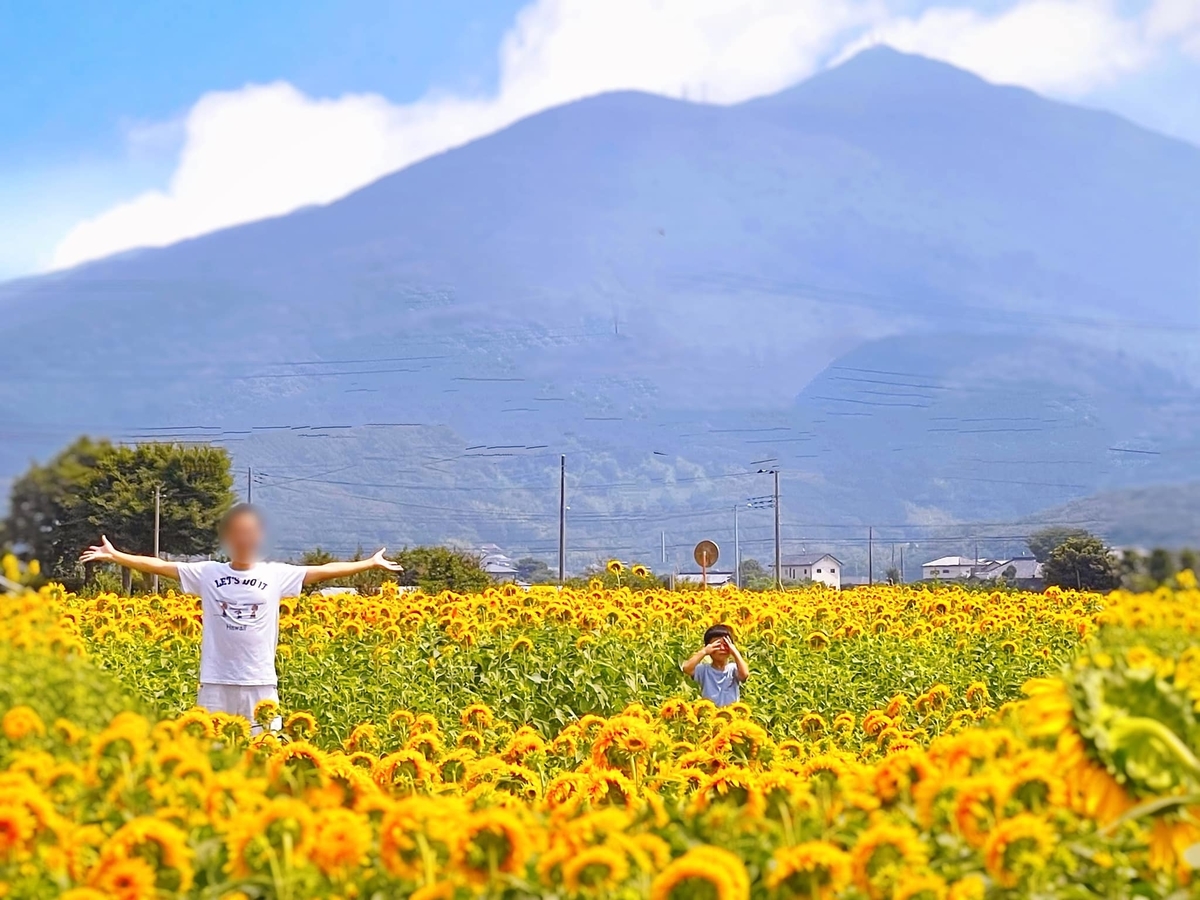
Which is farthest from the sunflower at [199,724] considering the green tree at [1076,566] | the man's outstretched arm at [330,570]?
the green tree at [1076,566]

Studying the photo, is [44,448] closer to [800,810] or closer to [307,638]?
[307,638]

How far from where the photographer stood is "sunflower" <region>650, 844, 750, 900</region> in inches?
113

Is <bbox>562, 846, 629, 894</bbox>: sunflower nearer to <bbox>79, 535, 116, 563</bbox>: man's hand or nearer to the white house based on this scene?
<bbox>79, 535, 116, 563</bbox>: man's hand

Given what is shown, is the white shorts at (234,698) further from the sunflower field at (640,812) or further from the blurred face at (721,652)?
the blurred face at (721,652)

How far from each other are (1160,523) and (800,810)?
1552 mm

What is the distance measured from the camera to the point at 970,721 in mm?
8242

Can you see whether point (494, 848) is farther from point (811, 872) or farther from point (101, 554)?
point (101, 554)

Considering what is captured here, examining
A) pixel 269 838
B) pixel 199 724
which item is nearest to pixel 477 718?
pixel 199 724

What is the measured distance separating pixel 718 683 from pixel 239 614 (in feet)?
10.8

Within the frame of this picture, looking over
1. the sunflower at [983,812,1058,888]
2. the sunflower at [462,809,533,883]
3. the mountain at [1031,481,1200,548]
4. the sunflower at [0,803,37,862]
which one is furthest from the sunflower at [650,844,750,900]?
the mountain at [1031,481,1200,548]

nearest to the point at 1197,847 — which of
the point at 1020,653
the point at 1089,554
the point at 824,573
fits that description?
the point at 1020,653

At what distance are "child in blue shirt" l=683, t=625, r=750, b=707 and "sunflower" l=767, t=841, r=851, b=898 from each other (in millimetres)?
6244

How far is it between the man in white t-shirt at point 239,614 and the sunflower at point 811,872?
4564 millimetres

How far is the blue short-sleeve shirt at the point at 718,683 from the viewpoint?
30.9ft
